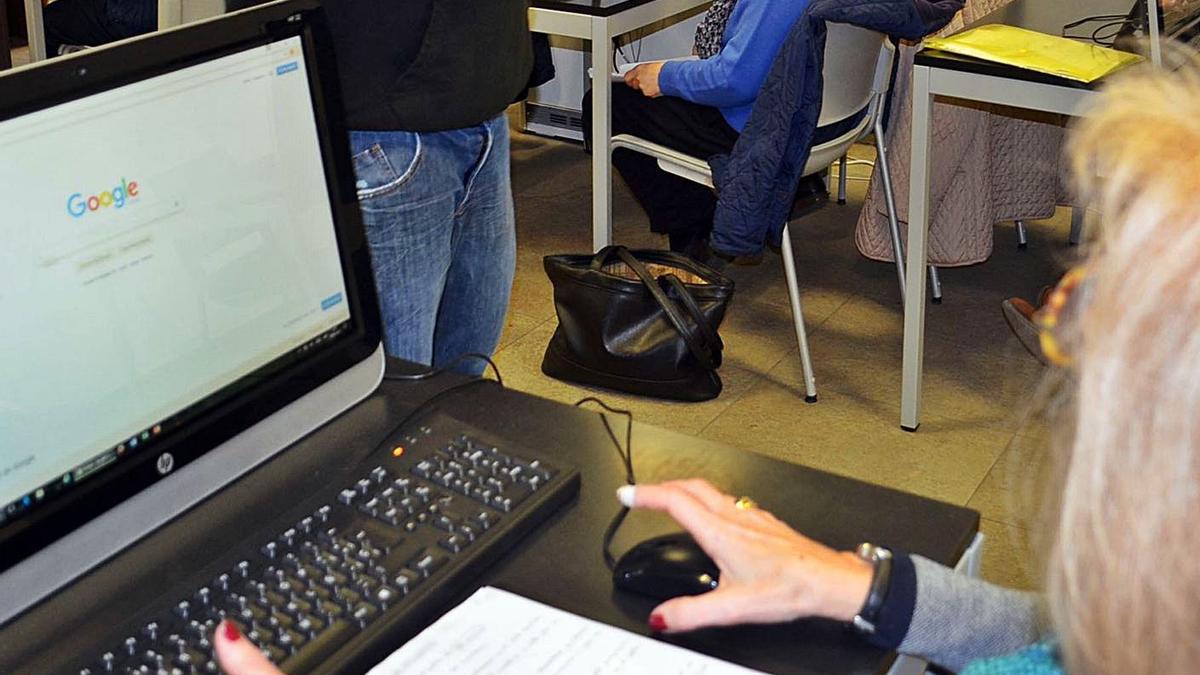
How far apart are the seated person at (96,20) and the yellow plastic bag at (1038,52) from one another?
1971mm

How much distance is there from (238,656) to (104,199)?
12.7 inches

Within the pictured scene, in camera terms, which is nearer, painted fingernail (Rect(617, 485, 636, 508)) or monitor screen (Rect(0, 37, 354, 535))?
monitor screen (Rect(0, 37, 354, 535))

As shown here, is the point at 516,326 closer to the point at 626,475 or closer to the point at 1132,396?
the point at 626,475

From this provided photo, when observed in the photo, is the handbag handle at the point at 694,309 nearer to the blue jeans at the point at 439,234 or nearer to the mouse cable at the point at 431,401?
the blue jeans at the point at 439,234

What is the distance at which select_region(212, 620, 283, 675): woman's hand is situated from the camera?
2.85ft

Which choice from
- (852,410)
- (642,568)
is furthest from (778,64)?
(642,568)

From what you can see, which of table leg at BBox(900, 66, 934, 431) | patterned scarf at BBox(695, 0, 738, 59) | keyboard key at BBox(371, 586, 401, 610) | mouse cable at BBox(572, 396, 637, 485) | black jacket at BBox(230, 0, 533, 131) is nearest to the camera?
keyboard key at BBox(371, 586, 401, 610)

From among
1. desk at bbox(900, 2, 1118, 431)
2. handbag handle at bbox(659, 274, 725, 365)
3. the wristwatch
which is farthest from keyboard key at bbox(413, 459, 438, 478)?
handbag handle at bbox(659, 274, 725, 365)

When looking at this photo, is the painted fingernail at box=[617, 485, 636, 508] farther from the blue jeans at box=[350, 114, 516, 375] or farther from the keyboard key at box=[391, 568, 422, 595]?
the blue jeans at box=[350, 114, 516, 375]

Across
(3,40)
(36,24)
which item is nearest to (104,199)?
(36,24)

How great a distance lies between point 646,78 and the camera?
2941 millimetres

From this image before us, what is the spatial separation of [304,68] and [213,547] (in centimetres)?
38

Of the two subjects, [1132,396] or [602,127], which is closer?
[1132,396]

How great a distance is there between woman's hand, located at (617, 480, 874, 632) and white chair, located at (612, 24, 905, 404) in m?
1.77
